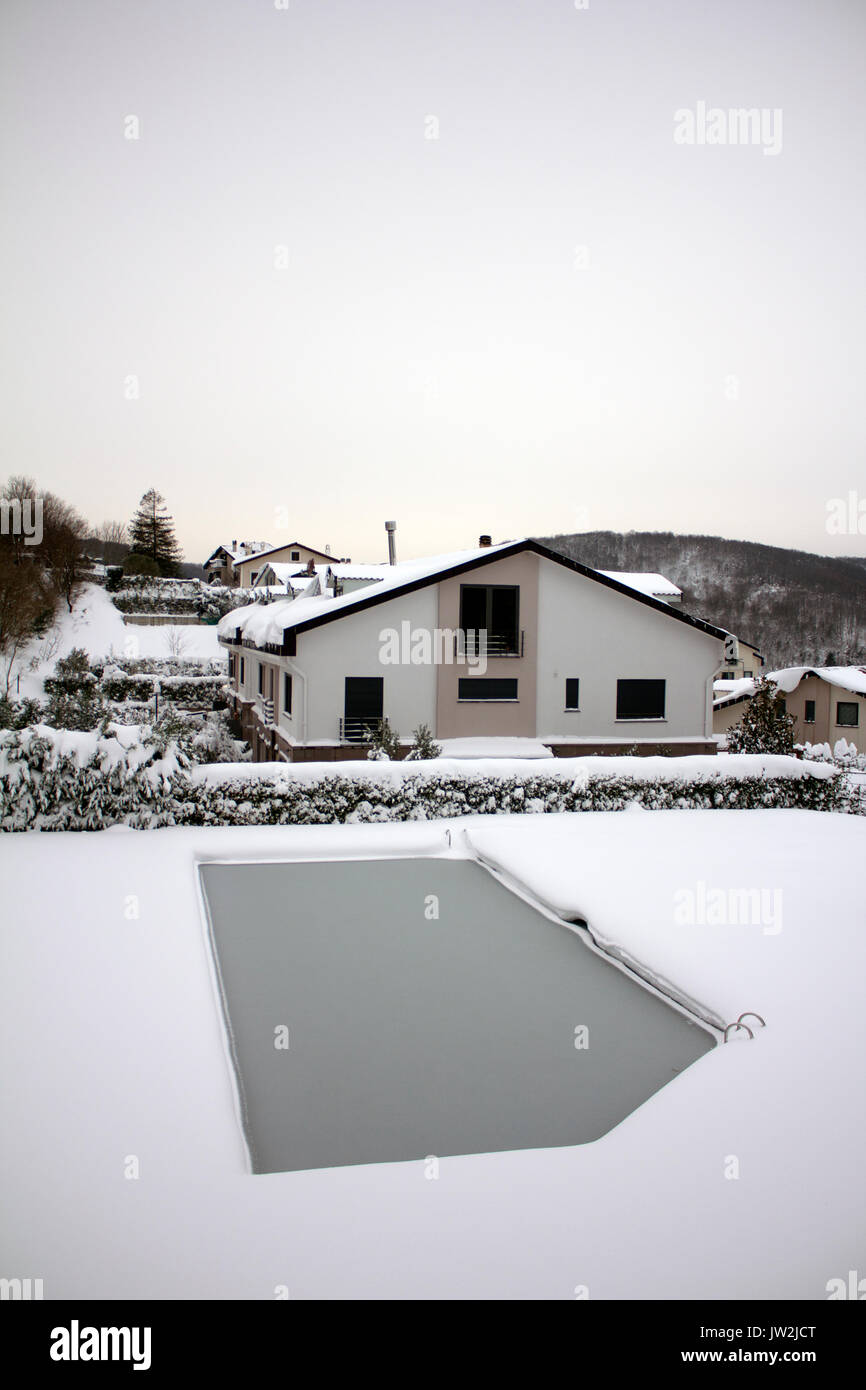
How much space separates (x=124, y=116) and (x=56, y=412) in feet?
23.4

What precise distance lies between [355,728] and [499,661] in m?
3.77

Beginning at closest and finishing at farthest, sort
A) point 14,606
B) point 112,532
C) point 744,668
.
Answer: point 14,606, point 744,668, point 112,532

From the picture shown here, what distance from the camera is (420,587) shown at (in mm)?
19203

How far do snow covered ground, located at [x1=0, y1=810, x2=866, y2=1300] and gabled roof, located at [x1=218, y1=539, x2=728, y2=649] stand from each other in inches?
430

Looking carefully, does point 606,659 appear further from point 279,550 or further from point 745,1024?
point 279,550

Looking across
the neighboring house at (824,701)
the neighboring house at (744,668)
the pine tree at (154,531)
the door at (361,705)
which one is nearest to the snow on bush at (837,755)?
the neighboring house at (824,701)

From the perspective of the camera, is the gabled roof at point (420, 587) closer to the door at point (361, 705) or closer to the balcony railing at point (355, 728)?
the door at point (361, 705)

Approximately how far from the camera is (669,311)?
52.1 feet

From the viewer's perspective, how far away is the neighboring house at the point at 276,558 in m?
68.5

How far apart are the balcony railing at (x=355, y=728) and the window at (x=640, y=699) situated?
6100 mm

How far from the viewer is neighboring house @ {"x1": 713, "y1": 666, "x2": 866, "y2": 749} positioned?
41000 millimetres

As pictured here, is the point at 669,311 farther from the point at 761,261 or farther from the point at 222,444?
the point at 222,444

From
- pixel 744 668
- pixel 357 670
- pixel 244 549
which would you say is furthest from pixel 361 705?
pixel 244 549

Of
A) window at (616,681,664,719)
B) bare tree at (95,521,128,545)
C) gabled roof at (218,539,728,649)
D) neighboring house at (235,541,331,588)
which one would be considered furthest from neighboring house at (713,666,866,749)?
bare tree at (95,521,128,545)
